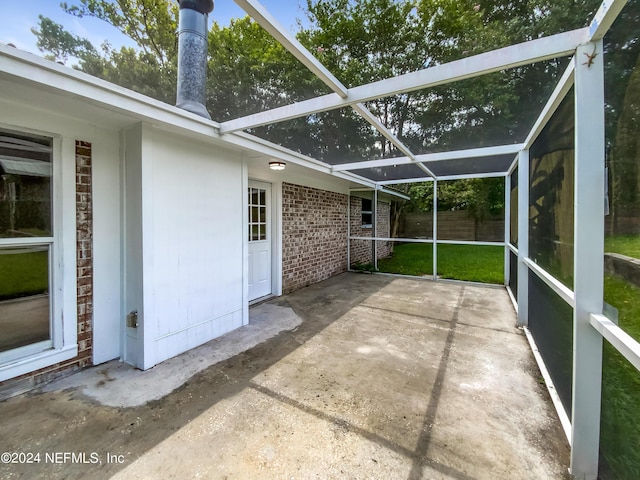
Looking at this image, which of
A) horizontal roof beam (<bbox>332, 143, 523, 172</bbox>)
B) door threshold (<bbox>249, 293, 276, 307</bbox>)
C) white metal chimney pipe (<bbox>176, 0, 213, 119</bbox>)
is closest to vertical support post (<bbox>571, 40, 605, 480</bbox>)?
horizontal roof beam (<bbox>332, 143, 523, 172</bbox>)

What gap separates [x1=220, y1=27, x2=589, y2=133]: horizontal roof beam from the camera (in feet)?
5.33

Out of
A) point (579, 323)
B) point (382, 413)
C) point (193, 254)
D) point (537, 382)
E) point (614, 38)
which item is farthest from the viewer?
point (193, 254)

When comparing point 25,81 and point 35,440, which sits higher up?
point 25,81

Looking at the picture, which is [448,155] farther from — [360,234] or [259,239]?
[360,234]

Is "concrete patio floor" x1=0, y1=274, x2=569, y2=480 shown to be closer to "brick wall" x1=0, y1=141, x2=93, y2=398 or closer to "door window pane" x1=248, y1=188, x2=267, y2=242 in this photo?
"brick wall" x1=0, y1=141, x2=93, y2=398

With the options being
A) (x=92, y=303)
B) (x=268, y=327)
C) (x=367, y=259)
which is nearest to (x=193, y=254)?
(x=92, y=303)

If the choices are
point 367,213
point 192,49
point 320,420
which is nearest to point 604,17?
point 320,420

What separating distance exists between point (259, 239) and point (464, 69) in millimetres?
4050

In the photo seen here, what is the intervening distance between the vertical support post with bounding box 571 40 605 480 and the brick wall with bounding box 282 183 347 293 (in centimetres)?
455

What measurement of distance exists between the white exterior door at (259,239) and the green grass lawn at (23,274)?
8.83 ft

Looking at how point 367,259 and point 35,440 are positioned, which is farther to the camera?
point 367,259

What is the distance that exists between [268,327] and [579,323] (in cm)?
320

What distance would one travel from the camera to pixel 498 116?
3.29 metres

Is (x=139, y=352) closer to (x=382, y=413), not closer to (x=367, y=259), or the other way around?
(x=382, y=413)
